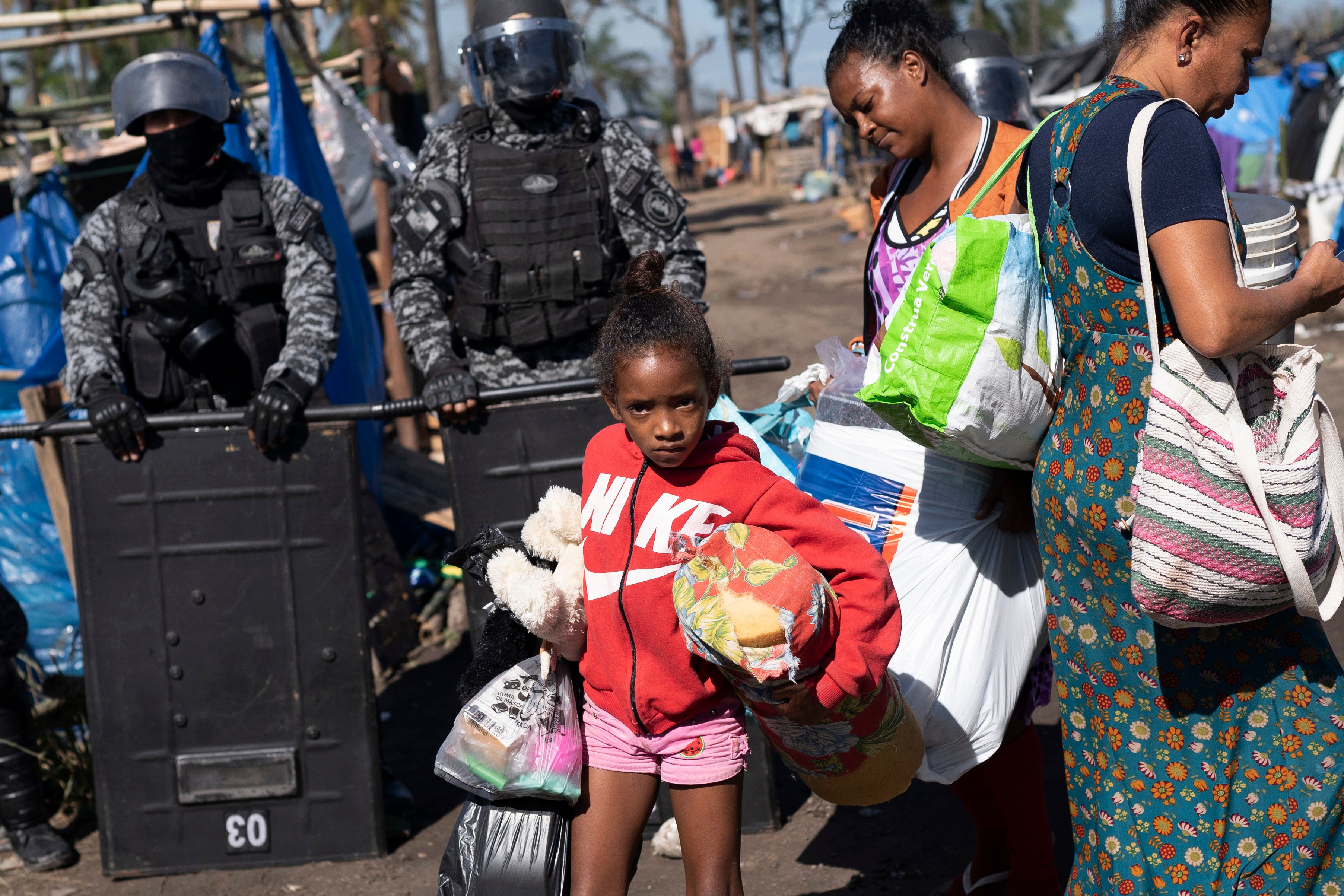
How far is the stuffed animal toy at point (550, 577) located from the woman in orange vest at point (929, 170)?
72 cm

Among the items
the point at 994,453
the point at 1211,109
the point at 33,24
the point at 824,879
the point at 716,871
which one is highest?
the point at 33,24

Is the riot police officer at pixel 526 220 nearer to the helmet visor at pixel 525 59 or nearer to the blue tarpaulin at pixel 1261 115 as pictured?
Result: the helmet visor at pixel 525 59

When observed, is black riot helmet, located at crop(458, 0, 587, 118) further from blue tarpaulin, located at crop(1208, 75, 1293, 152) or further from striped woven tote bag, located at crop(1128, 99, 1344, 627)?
blue tarpaulin, located at crop(1208, 75, 1293, 152)

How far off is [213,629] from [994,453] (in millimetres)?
2265

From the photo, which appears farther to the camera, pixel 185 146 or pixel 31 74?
pixel 31 74

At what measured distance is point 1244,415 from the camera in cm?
188

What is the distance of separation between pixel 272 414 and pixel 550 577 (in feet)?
4.44

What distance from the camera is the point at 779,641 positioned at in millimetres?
1838

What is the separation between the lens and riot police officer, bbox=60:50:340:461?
3508 millimetres

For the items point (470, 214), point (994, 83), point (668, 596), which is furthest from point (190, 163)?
point (994, 83)

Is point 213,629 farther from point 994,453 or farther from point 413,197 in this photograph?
point 994,453

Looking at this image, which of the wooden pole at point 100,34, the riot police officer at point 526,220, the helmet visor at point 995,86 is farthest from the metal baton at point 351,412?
the wooden pole at point 100,34

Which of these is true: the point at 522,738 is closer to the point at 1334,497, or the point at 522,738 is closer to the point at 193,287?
the point at 1334,497

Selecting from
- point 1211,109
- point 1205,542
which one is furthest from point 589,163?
point 1205,542
